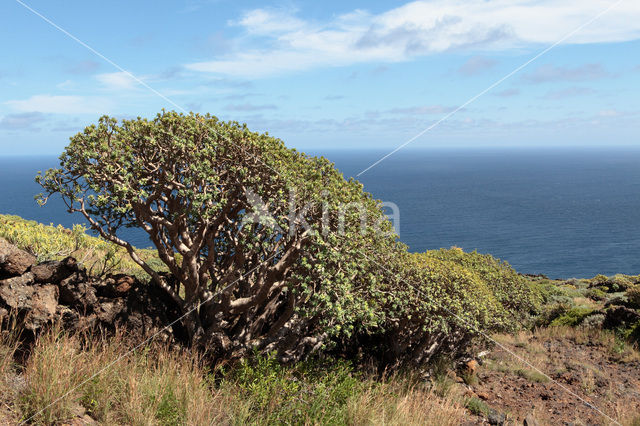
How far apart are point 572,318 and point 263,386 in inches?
826

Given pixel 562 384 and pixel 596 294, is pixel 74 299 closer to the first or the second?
pixel 562 384

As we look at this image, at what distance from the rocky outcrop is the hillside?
205 millimetres

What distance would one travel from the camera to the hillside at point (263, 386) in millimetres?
5512

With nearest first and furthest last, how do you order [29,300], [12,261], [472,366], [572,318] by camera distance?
[29,300], [12,261], [472,366], [572,318]

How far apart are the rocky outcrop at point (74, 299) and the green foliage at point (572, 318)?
20407 mm

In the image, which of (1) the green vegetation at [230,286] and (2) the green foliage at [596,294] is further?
(2) the green foliage at [596,294]

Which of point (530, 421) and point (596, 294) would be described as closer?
point (530, 421)

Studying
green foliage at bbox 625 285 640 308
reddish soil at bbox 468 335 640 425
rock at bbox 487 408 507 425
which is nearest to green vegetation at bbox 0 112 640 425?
rock at bbox 487 408 507 425

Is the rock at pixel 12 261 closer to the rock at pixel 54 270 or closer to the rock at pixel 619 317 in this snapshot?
the rock at pixel 54 270

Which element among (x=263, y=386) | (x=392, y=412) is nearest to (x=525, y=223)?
(x=392, y=412)

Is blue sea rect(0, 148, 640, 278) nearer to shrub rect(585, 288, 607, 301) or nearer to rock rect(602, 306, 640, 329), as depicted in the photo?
shrub rect(585, 288, 607, 301)

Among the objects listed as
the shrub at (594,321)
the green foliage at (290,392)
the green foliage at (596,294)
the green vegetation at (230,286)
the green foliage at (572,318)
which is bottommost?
the green foliage at (596,294)

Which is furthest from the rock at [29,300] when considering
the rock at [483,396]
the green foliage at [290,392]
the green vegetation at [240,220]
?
the rock at [483,396]

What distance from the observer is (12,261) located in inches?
291
